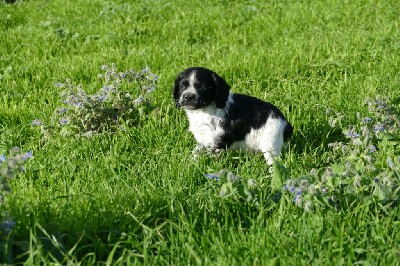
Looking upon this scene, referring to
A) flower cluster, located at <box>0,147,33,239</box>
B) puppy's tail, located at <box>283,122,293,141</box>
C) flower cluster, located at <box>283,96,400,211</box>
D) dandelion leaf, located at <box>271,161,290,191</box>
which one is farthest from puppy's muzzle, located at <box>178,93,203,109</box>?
flower cluster, located at <box>0,147,33,239</box>

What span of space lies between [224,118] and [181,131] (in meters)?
0.55

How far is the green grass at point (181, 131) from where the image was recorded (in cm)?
315

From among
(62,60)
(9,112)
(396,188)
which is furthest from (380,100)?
(62,60)

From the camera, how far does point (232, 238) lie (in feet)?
10.4

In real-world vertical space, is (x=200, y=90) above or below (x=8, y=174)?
below

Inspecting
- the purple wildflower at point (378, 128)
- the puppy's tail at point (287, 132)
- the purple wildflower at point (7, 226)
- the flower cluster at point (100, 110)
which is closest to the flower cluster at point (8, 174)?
the purple wildflower at point (7, 226)

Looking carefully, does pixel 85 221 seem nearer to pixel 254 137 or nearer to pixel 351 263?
pixel 351 263

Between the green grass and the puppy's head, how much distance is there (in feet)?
1.33

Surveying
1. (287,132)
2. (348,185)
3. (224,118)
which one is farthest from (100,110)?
(348,185)

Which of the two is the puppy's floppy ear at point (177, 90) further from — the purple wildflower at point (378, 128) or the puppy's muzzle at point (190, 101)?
the purple wildflower at point (378, 128)

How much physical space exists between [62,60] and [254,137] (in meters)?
3.72

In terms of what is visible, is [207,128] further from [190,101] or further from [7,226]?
[7,226]

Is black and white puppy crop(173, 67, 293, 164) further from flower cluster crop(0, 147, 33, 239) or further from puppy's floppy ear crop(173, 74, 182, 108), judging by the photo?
flower cluster crop(0, 147, 33, 239)

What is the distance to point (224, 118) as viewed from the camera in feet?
15.7
